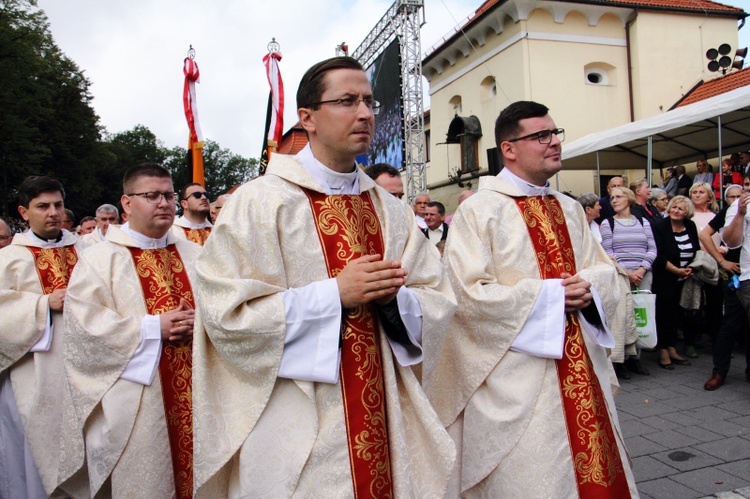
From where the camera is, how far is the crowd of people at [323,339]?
2.21 m

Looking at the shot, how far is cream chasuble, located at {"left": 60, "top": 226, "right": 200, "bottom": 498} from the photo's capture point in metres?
3.17

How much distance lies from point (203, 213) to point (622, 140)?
8786 millimetres

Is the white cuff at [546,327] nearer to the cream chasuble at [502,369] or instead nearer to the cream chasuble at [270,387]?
the cream chasuble at [502,369]

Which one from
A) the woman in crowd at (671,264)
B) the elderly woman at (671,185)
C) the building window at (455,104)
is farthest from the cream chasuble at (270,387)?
the building window at (455,104)

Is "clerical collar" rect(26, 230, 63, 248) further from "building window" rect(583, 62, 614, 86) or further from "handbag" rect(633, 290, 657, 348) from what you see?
"building window" rect(583, 62, 614, 86)

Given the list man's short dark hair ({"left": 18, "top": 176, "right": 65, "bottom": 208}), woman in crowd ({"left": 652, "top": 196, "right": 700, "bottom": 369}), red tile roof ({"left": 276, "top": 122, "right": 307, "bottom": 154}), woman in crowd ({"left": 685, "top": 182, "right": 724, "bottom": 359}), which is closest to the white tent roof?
woman in crowd ({"left": 685, "top": 182, "right": 724, "bottom": 359})

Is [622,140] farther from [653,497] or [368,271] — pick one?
[368,271]

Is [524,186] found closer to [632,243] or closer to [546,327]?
[546,327]

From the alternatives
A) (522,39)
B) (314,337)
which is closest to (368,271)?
(314,337)

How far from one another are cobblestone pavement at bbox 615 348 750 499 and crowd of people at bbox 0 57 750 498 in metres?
1.20

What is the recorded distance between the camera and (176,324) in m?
3.27

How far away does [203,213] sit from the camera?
6.01 meters

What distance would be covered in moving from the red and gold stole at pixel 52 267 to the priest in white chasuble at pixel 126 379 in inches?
39.9

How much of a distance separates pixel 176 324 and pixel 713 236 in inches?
261
